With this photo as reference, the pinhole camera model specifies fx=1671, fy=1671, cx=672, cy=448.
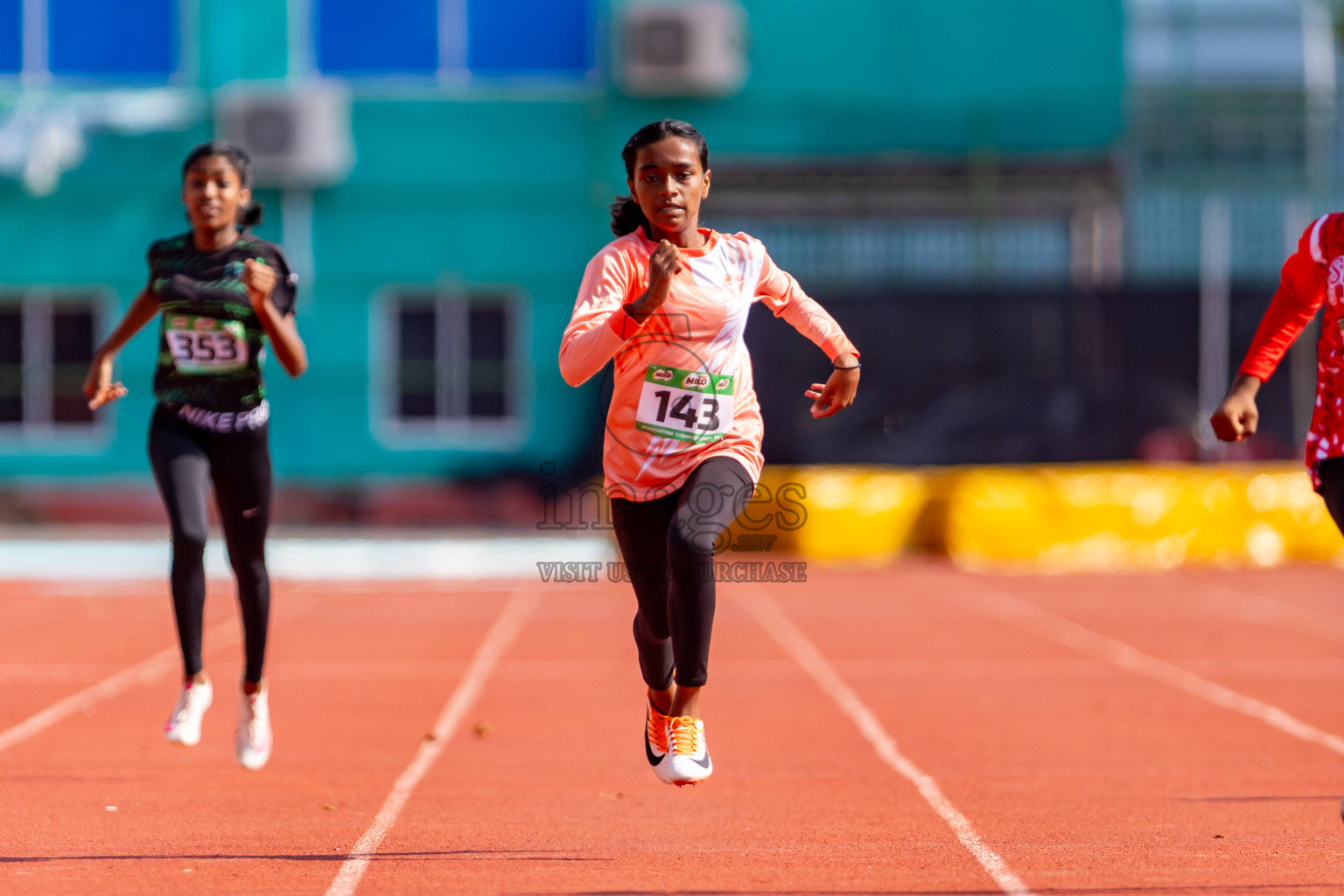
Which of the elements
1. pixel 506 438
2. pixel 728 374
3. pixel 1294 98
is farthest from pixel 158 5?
pixel 728 374

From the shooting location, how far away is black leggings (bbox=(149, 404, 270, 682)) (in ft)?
19.7

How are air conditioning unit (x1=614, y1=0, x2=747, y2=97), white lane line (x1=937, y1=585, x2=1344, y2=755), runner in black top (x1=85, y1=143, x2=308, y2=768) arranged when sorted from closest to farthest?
runner in black top (x1=85, y1=143, x2=308, y2=768)
white lane line (x1=937, y1=585, x2=1344, y2=755)
air conditioning unit (x1=614, y1=0, x2=747, y2=97)

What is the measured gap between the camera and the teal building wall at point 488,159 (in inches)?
872

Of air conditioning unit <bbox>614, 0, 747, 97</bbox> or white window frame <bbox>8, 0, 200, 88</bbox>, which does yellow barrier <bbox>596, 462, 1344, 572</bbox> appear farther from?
white window frame <bbox>8, 0, 200, 88</bbox>

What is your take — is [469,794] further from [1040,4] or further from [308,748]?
[1040,4]

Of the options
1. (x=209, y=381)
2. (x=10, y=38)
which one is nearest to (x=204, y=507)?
(x=209, y=381)

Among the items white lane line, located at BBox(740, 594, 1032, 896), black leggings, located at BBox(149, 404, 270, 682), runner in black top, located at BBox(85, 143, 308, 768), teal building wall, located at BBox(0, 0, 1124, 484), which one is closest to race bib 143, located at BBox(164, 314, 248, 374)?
runner in black top, located at BBox(85, 143, 308, 768)

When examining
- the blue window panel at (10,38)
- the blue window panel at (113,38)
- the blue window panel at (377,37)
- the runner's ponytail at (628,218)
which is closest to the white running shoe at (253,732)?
the runner's ponytail at (628,218)

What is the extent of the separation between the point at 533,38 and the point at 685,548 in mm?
18242

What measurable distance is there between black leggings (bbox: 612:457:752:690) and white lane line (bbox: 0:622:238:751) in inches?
142

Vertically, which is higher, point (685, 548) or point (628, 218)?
point (628, 218)

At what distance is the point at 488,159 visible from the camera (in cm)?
2225

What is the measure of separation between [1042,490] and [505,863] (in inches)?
489

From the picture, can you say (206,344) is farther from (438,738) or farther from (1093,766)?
(1093,766)
